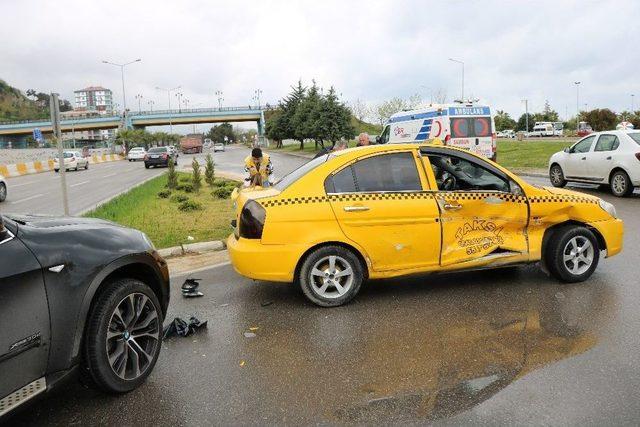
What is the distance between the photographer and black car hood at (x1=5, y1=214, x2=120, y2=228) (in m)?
3.27

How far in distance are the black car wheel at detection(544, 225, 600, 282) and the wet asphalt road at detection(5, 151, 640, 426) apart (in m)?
0.14

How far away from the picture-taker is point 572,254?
18.8 feet

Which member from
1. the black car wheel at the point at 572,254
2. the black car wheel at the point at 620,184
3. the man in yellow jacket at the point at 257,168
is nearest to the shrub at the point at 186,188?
the man in yellow jacket at the point at 257,168

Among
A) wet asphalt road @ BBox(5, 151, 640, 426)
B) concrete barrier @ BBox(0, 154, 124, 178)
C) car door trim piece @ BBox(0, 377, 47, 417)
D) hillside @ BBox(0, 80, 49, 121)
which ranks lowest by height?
wet asphalt road @ BBox(5, 151, 640, 426)

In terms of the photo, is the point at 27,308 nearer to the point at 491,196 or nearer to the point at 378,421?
the point at 378,421

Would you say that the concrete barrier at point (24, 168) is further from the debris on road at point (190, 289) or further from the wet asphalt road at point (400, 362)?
the wet asphalt road at point (400, 362)

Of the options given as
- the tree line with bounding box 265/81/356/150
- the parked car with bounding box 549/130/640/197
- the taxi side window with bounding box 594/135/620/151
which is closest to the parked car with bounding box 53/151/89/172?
the tree line with bounding box 265/81/356/150

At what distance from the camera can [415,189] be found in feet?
17.5

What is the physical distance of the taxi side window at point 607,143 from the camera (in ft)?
42.5

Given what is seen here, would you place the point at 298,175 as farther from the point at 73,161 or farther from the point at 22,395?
the point at 73,161

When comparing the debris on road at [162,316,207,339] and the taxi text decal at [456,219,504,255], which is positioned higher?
the taxi text decal at [456,219,504,255]

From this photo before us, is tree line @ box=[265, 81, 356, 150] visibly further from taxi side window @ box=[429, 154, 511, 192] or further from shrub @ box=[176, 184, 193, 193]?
taxi side window @ box=[429, 154, 511, 192]

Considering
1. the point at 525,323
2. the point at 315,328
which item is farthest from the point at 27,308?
the point at 525,323

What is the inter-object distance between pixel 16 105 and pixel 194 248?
151413mm
